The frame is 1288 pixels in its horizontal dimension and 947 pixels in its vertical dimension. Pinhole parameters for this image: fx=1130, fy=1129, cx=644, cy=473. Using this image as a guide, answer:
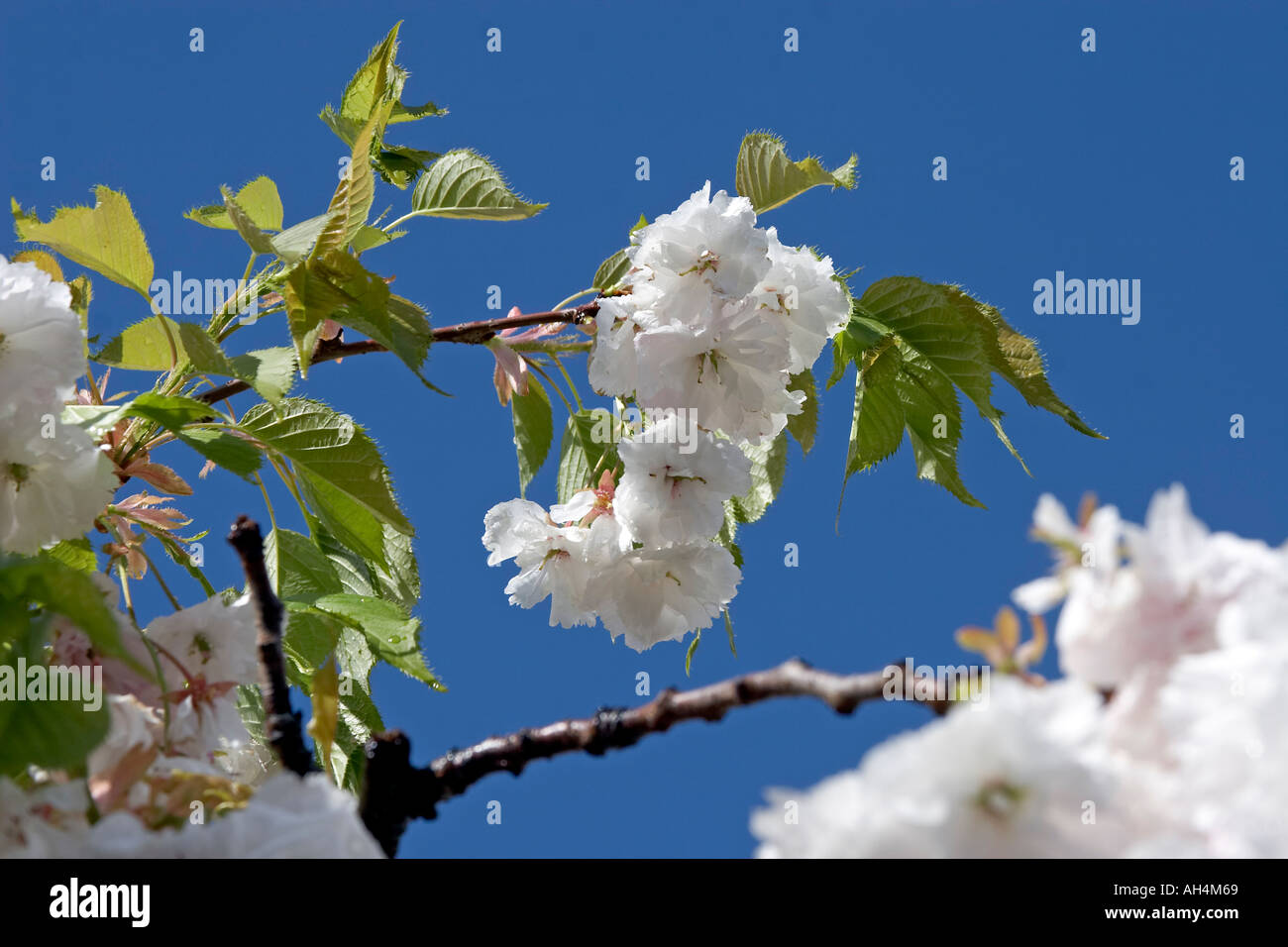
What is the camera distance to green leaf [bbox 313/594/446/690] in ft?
2.39

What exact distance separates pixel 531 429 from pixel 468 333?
13cm

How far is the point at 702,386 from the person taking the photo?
104cm

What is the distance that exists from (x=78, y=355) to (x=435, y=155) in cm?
62

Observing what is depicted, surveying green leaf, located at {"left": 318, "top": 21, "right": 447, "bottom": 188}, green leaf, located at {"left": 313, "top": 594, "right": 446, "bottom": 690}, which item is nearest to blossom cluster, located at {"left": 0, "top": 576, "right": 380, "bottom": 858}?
green leaf, located at {"left": 313, "top": 594, "right": 446, "bottom": 690}

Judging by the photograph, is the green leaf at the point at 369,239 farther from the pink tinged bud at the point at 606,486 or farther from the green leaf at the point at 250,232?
the pink tinged bud at the point at 606,486

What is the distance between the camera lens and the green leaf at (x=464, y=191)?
1048 millimetres

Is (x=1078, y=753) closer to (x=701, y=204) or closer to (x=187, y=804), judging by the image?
(x=187, y=804)

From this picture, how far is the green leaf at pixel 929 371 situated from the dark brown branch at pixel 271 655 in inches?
27.8

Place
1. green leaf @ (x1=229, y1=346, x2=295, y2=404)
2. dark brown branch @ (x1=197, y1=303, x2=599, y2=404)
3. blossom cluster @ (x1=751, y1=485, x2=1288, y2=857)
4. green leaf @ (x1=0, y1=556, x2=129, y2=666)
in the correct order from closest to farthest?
blossom cluster @ (x1=751, y1=485, x2=1288, y2=857) → green leaf @ (x1=0, y1=556, x2=129, y2=666) → green leaf @ (x1=229, y1=346, x2=295, y2=404) → dark brown branch @ (x1=197, y1=303, x2=599, y2=404)

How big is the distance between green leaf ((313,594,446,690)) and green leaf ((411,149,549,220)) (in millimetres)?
422

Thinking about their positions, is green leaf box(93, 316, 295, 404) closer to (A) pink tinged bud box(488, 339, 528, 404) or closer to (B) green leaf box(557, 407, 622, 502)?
(A) pink tinged bud box(488, 339, 528, 404)

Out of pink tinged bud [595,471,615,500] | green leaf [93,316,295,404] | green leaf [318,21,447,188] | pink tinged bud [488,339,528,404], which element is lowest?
pink tinged bud [595,471,615,500]

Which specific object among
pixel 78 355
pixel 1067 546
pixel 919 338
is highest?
pixel 919 338
